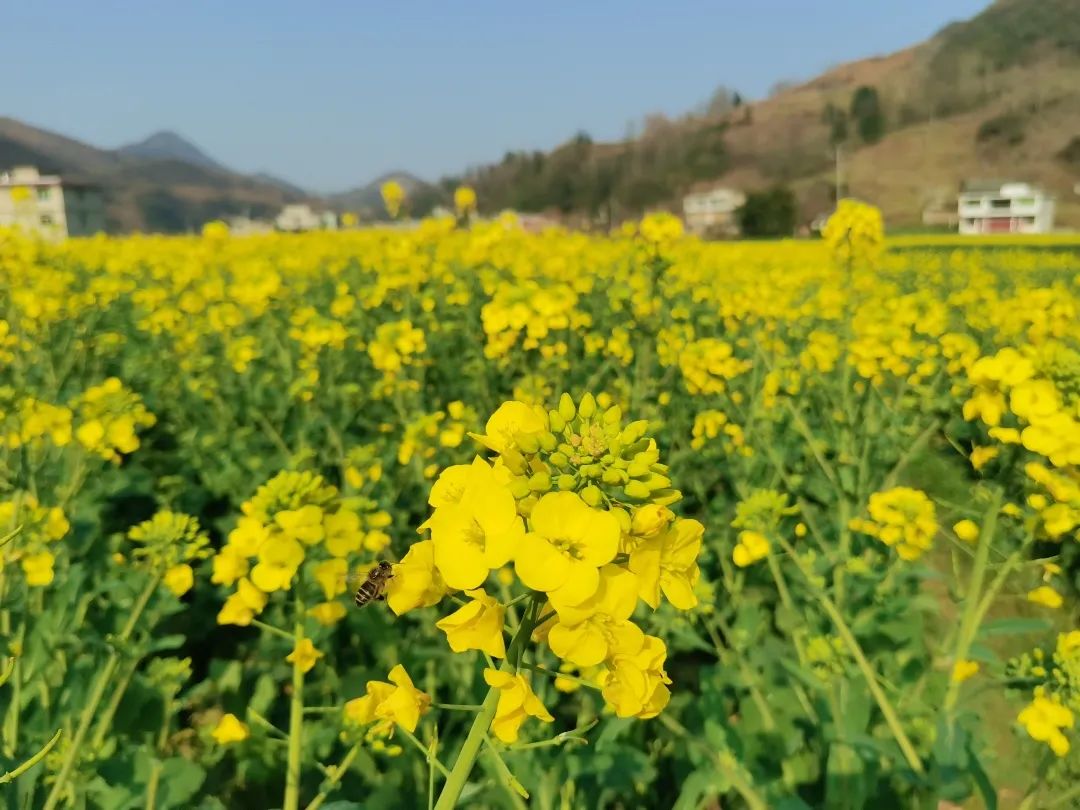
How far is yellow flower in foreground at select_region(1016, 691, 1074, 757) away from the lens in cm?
171

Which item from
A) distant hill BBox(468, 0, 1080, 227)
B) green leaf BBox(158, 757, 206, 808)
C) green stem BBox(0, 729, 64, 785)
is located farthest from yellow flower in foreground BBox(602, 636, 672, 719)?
distant hill BBox(468, 0, 1080, 227)

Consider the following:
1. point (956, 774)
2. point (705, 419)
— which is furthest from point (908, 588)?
point (956, 774)

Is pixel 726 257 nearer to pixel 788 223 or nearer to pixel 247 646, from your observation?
pixel 247 646

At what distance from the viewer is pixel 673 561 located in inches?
39.7

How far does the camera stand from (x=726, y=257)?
11.4 m

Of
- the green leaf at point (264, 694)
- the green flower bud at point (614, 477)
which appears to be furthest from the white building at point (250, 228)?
the green flower bud at point (614, 477)

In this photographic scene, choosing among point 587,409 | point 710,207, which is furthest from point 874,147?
point 587,409

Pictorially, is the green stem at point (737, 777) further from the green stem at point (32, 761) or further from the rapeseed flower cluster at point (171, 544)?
the green stem at point (32, 761)

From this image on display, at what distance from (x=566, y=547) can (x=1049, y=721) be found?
4.71 ft

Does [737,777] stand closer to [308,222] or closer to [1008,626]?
[1008,626]

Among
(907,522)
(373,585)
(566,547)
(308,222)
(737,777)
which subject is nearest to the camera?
(566,547)

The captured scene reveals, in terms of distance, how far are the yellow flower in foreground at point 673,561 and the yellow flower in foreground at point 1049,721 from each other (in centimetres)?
123

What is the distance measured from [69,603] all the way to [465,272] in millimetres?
4087

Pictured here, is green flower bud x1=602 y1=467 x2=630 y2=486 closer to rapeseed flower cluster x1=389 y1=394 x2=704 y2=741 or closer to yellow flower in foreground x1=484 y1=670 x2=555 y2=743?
rapeseed flower cluster x1=389 y1=394 x2=704 y2=741
